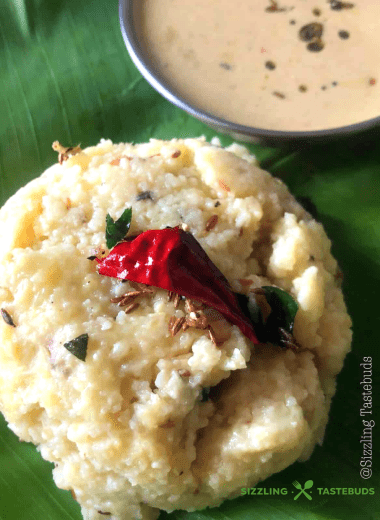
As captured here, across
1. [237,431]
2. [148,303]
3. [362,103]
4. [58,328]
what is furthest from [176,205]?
[362,103]

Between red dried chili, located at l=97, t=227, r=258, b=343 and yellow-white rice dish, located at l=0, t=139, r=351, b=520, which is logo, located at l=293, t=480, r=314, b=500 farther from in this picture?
red dried chili, located at l=97, t=227, r=258, b=343

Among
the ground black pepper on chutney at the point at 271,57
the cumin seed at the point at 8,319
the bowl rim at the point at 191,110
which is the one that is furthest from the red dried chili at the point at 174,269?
the ground black pepper on chutney at the point at 271,57

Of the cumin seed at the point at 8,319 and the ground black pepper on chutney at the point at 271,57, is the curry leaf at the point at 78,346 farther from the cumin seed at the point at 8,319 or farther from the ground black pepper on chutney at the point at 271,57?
the ground black pepper on chutney at the point at 271,57

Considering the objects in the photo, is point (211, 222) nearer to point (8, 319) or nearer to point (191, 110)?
point (8, 319)

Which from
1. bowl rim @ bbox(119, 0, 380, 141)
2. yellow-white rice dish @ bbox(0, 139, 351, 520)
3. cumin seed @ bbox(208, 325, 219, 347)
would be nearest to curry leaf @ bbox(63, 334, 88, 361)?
yellow-white rice dish @ bbox(0, 139, 351, 520)

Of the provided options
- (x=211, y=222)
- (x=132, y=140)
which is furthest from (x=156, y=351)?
(x=132, y=140)

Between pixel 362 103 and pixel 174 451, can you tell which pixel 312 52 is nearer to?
pixel 362 103
